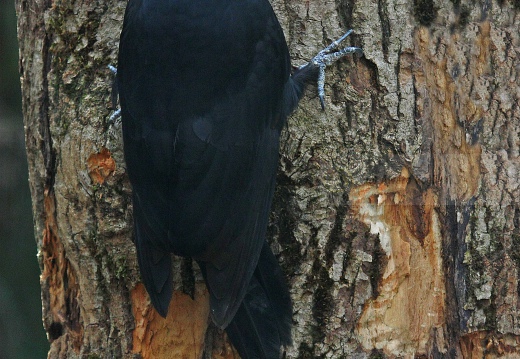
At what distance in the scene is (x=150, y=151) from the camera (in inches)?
99.6

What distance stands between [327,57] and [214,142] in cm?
52

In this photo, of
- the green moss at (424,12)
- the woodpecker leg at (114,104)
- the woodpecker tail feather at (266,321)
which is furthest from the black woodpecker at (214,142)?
the green moss at (424,12)

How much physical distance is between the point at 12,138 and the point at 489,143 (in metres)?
3.61

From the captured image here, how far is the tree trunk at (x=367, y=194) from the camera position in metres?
2.59

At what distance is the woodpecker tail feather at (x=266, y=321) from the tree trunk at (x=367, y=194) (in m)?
0.05

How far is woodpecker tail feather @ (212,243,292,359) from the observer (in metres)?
2.58

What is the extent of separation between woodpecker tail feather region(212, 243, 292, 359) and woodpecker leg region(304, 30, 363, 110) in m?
0.59

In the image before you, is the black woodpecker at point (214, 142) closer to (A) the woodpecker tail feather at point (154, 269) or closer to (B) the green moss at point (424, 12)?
(A) the woodpecker tail feather at point (154, 269)

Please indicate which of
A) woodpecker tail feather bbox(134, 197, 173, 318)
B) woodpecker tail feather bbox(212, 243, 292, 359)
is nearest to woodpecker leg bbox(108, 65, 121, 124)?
woodpecker tail feather bbox(134, 197, 173, 318)

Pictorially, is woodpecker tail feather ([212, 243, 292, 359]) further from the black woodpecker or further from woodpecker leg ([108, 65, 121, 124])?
woodpecker leg ([108, 65, 121, 124])

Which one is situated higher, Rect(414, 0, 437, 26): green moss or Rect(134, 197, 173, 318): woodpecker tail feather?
Rect(414, 0, 437, 26): green moss

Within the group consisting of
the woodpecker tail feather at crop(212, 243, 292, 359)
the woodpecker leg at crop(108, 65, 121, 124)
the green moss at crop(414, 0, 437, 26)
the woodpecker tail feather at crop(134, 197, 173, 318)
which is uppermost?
the green moss at crop(414, 0, 437, 26)

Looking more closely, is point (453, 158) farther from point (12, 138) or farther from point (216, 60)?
point (12, 138)

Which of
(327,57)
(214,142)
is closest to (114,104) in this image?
(214,142)
